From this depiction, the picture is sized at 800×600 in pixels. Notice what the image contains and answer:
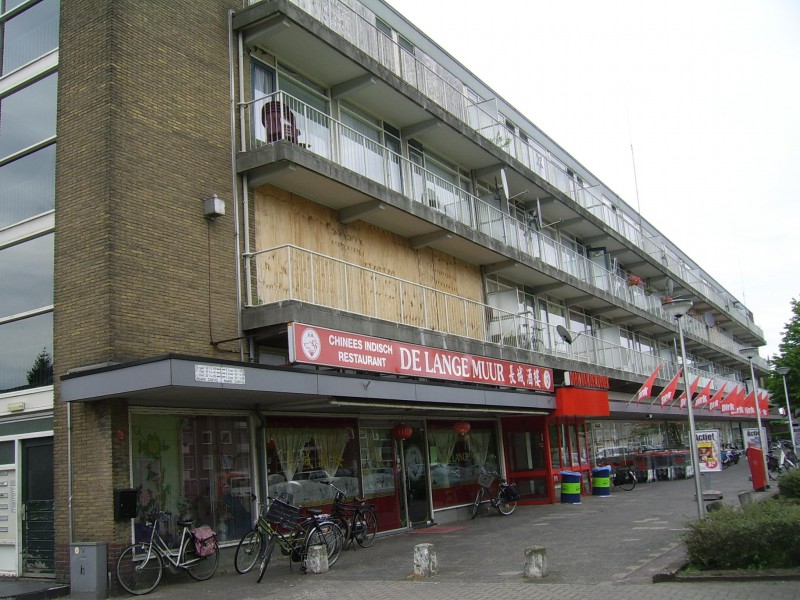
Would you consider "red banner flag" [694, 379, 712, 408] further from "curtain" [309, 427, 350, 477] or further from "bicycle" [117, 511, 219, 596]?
"bicycle" [117, 511, 219, 596]

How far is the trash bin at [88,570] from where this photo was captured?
10.3 metres

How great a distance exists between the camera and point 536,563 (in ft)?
32.7

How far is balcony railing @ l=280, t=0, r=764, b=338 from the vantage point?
17.3 metres

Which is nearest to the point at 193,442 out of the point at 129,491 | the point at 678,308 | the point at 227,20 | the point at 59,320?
the point at 129,491

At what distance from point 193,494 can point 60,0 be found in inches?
347

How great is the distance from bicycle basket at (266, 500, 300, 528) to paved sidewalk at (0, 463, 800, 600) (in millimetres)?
775

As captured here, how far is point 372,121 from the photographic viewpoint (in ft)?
61.8

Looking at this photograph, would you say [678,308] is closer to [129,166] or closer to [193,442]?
[193,442]

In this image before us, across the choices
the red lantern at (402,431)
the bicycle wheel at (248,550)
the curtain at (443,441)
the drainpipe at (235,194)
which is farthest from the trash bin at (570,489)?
the drainpipe at (235,194)

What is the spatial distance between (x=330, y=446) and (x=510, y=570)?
555 cm

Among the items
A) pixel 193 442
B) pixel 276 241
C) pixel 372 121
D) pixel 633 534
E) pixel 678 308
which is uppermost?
pixel 372 121

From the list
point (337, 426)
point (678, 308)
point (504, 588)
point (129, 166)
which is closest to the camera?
point (504, 588)

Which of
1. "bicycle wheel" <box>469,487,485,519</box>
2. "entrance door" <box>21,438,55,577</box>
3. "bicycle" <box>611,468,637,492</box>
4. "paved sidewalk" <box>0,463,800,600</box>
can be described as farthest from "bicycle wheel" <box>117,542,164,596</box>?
"bicycle" <box>611,468,637,492</box>

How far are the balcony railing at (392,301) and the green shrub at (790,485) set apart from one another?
7716 millimetres
